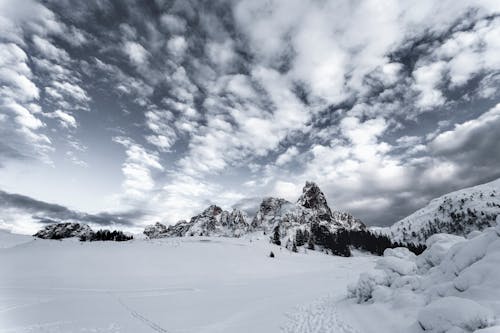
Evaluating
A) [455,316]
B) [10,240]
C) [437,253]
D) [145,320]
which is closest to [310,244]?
[10,240]

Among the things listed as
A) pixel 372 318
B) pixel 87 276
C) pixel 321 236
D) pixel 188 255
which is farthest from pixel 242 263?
pixel 321 236

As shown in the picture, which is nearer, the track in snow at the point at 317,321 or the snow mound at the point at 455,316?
the snow mound at the point at 455,316

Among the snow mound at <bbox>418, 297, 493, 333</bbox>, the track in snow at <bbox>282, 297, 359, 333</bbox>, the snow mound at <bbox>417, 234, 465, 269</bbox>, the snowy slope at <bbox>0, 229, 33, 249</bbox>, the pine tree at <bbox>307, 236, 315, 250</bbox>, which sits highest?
the pine tree at <bbox>307, 236, 315, 250</bbox>

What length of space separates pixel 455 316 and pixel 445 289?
633cm

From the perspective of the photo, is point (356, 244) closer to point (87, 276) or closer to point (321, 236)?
point (321, 236)

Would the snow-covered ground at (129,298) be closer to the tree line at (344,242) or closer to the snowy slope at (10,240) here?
the snowy slope at (10,240)

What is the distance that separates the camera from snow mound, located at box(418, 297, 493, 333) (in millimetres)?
7227

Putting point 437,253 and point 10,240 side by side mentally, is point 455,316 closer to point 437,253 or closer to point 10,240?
point 437,253

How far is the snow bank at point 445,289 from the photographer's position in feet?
25.3

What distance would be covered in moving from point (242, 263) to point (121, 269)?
73.4 feet

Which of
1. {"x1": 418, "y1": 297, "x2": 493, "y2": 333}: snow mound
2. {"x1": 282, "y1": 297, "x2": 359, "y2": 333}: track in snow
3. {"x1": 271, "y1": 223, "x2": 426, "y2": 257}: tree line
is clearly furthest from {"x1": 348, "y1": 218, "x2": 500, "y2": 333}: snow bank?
{"x1": 271, "y1": 223, "x2": 426, "y2": 257}: tree line

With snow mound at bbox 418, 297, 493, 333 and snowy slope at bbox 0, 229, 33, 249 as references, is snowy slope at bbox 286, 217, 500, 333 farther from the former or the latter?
snowy slope at bbox 0, 229, 33, 249

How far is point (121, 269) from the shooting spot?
33.2 metres

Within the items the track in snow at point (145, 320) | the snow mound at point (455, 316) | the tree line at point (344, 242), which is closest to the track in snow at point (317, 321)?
the snow mound at point (455, 316)
